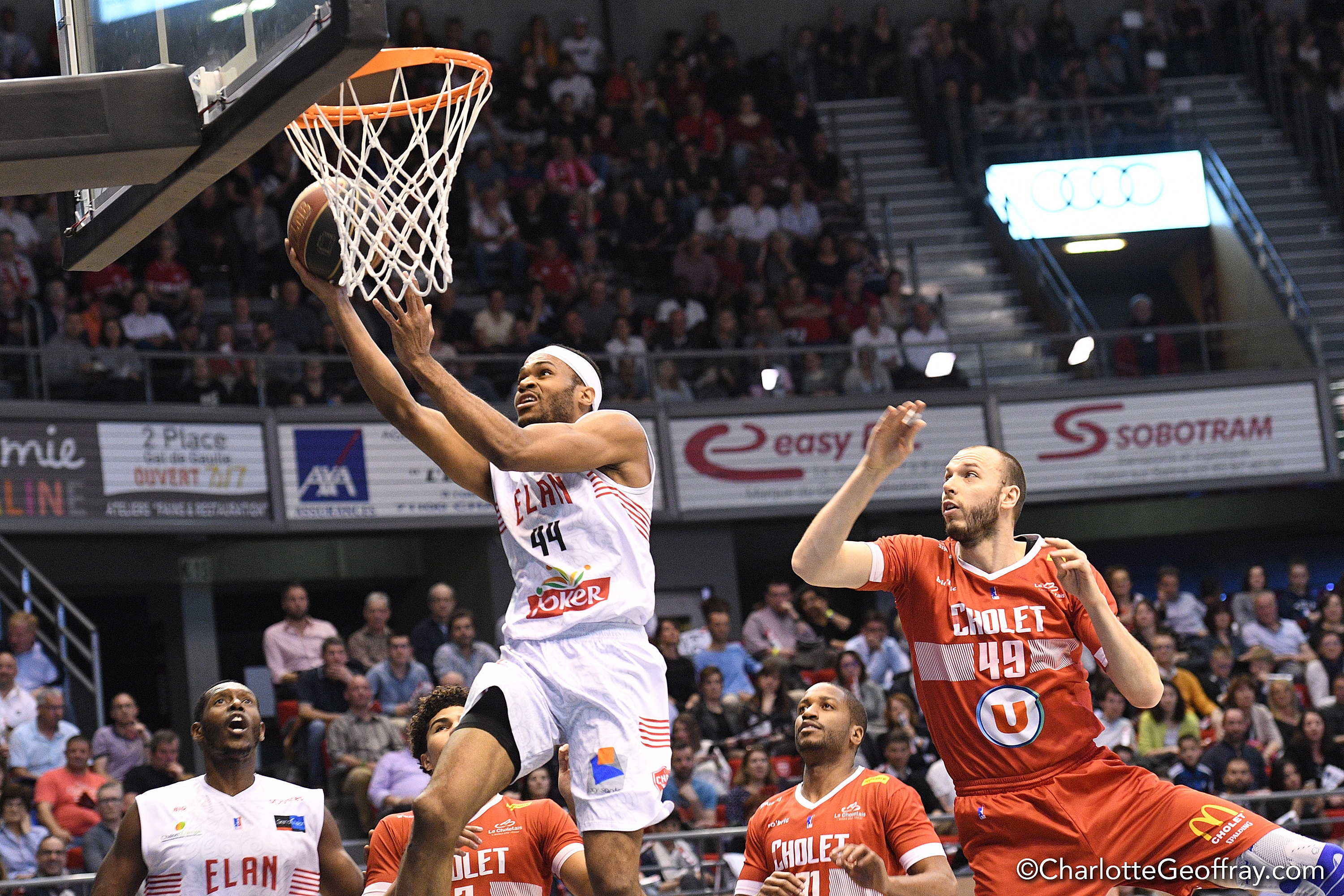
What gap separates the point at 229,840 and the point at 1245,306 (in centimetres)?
1625

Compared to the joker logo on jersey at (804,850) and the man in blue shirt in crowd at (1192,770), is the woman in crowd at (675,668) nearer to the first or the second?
the man in blue shirt in crowd at (1192,770)

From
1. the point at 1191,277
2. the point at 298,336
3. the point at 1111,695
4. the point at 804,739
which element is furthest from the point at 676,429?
the point at 804,739

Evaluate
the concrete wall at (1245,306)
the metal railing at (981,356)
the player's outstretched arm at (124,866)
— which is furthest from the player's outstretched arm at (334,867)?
the concrete wall at (1245,306)

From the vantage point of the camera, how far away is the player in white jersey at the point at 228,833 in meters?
6.07

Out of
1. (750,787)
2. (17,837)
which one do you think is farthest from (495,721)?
(750,787)

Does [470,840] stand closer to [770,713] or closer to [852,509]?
[852,509]

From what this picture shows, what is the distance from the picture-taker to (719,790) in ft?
38.3

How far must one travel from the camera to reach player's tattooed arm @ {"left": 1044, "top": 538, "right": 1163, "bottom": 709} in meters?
5.11

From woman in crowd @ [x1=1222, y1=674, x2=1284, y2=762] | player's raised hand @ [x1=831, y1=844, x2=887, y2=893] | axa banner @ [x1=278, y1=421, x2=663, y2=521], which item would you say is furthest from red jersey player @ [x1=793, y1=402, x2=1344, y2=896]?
axa banner @ [x1=278, y1=421, x2=663, y2=521]

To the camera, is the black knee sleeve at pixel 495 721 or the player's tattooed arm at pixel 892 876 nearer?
the black knee sleeve at pixel 495 721

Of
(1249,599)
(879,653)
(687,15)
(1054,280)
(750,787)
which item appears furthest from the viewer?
(687,15)

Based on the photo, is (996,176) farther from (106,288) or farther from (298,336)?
(106,288)

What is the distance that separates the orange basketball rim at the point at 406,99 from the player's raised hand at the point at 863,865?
290cm

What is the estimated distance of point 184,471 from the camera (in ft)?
49.6
